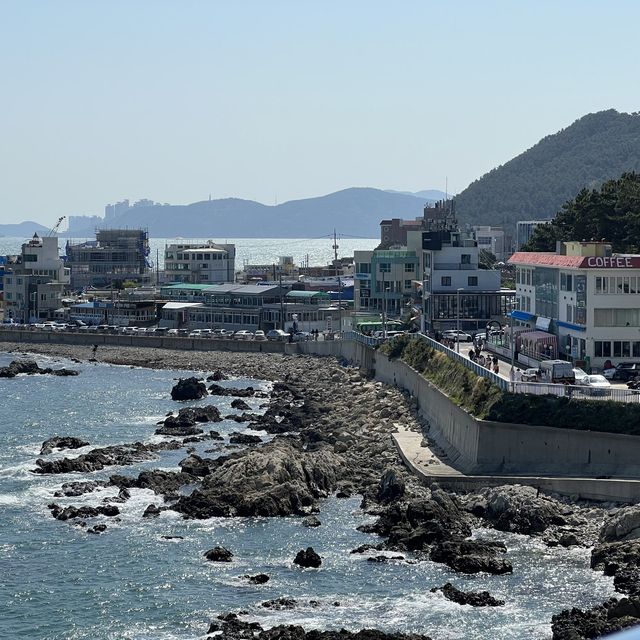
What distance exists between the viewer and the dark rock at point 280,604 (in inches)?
1315

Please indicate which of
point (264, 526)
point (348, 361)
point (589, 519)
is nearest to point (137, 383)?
point (348, 361)

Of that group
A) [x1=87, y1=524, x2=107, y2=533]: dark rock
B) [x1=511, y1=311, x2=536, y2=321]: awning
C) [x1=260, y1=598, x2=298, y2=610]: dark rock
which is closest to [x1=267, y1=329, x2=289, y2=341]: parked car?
[x1=511, y1=311, x2=536, y2=321]: awning

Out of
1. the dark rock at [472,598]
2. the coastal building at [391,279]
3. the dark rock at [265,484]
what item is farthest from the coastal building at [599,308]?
the coastal building at [391,279]

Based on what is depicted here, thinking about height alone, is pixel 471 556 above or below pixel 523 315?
below

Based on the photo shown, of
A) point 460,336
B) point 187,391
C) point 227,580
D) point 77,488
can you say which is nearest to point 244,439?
point 77,488

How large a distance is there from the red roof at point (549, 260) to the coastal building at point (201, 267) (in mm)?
75075

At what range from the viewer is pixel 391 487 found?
44.5 meters

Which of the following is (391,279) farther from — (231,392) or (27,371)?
(27,371)

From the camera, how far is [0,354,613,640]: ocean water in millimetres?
32406

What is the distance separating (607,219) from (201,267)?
2734 inches

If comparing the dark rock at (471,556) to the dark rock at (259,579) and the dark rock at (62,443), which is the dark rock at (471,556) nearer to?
the dark rock at (259,579)

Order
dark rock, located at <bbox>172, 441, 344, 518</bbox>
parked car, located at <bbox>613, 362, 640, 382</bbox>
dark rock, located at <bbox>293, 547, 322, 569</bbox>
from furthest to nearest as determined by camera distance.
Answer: parked car, located at <bbox>613, 362, 640, 382</bbox>
dark rock, located at <bbox>172, 441, 344, 518</bbox>
dark rock, located at <bbox>293, 547, 322, 569</bbox>

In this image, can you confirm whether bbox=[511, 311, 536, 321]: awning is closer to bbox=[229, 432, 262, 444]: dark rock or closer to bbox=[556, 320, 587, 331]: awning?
bbox=[556, 320, 587, 331]: awning

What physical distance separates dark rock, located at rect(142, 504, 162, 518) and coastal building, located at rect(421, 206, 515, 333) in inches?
1516
